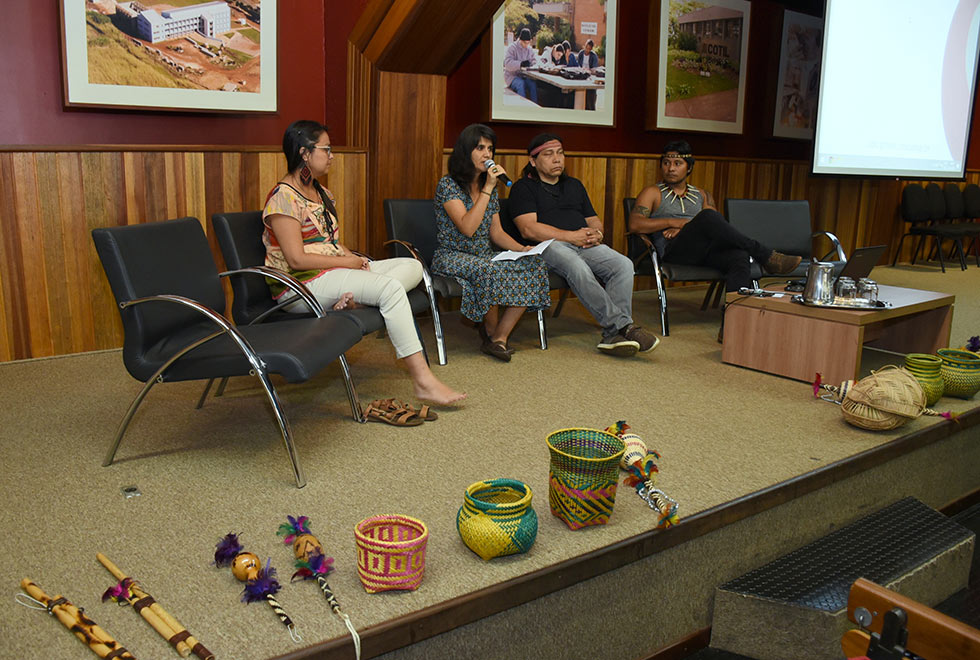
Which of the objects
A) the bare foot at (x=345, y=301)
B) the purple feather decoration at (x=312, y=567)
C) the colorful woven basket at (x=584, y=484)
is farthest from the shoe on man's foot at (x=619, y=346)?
the purple feather decoration at (x=312, y=567)

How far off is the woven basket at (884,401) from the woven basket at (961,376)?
0.48m

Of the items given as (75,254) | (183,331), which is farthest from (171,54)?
(183,331)

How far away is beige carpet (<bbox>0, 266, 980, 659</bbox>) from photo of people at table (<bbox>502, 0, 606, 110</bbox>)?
6.63 feet

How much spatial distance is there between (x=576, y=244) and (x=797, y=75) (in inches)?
158

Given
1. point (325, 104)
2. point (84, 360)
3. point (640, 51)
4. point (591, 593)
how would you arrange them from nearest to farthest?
point (591, 593), point (84, 360), point (325, 104), point (640, 51)

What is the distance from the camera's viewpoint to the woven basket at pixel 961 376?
11.5 feet

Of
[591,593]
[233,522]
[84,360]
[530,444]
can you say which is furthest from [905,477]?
[84,360]

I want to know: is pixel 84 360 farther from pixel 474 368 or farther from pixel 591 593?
pixel 591 593

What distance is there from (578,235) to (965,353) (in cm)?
186

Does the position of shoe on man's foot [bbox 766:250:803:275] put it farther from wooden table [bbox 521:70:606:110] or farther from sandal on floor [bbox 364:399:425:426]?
sandal on floor [bbox 364:399:425:426]

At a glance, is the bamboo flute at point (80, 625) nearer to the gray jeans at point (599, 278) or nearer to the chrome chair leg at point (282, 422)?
the chrome chair leg at point (282, 422)

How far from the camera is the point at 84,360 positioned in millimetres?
3873

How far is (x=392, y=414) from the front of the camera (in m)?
3.07

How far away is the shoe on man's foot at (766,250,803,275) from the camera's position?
15.3 ft
